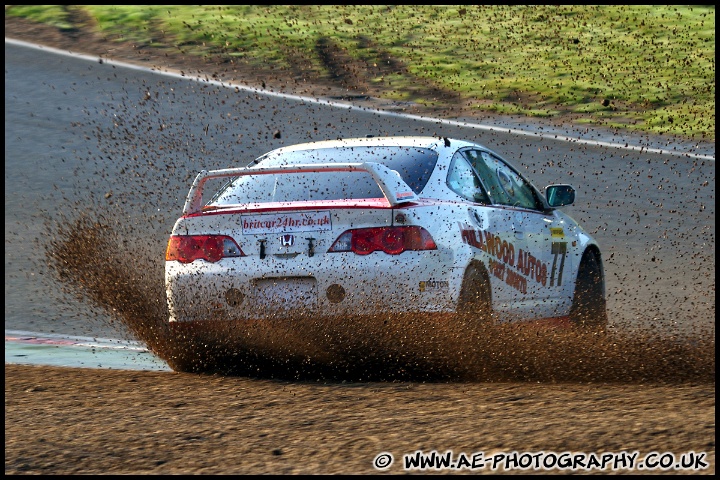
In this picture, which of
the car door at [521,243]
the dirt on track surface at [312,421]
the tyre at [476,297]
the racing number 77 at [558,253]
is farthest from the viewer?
the racing number 77 at [558,253]

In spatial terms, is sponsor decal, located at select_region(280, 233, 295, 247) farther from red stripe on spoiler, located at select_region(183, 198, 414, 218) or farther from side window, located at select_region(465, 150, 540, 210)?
side window, located at select_region(465, 150, 540, 210)

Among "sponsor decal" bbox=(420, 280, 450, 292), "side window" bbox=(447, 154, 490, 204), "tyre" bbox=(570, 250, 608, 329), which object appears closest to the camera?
"sponsor decal" bbox=(420, 280, 450, 292)

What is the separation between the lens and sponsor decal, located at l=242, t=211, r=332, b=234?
7430 millimetres

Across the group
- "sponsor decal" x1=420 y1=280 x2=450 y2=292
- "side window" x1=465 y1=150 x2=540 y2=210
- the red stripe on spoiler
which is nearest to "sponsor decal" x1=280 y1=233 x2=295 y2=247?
the red stripe on spoiler

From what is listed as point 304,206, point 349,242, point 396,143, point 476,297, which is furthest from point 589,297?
point 304,206

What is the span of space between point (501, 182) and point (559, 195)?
0.53 m

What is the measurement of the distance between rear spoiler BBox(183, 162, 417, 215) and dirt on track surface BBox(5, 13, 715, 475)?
42.3 inches

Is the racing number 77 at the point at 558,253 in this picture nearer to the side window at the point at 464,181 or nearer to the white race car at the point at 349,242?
the white race car at the point at 349,242

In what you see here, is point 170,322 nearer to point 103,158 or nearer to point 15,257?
point 15,257

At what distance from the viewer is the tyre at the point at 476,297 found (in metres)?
7.42

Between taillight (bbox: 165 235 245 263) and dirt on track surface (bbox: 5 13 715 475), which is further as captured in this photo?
taillight (bbox: 165 235 245 263)

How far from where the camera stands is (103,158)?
15.6 metres

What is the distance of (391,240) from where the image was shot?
7.33m

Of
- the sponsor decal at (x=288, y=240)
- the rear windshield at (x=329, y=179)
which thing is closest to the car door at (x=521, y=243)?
the rear windshield at (x=329, y=179)
